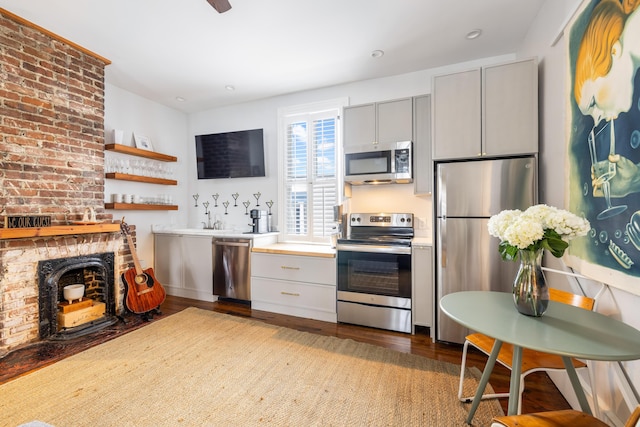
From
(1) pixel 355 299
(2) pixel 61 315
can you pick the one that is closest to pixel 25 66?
(2) pixel 61 315

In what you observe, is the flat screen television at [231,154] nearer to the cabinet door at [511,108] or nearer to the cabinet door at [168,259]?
the cabinet door at [168,259]

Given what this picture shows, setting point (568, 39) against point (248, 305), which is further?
point (248, 305)

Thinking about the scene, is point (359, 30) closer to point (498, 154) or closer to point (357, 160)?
point (357, 160)

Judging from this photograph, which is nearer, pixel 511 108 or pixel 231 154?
pixel 511 108

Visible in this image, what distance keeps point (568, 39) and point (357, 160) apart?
186 centimetres

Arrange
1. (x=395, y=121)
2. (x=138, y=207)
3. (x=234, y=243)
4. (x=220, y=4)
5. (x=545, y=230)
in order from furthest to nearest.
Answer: (x=138, y=207), (x=234, y=243), (x=395, y=121), (x=220, y=4), (x=545, y=230)

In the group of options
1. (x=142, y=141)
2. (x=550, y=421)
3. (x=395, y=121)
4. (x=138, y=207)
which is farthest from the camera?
(x=142, y=141)

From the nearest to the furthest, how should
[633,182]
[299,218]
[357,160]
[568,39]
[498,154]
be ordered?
[633,182] → [568,39] → [498,154] → [357,160] → [299,218]

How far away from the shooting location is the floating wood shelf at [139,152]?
3.47 m

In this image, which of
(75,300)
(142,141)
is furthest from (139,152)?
(75,300)

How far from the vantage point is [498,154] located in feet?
7.67

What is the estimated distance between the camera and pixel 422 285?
105 inches

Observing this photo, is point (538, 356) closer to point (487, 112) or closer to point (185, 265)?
point (487, 112)

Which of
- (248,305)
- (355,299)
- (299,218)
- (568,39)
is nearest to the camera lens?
(568,39)
